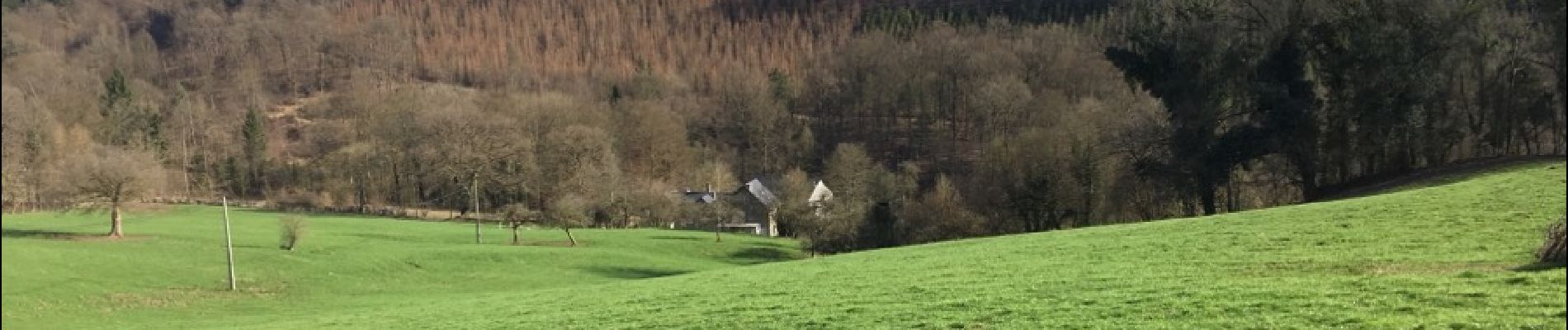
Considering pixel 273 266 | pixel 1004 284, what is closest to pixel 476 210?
pixel 273 266

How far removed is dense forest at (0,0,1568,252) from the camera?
47.0 meters

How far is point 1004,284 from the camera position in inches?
835

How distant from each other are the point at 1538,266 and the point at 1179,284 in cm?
545

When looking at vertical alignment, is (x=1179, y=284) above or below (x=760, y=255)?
above

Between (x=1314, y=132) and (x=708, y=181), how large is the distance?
3216 inches

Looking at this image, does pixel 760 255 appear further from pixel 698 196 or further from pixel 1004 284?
pixel 1004 284

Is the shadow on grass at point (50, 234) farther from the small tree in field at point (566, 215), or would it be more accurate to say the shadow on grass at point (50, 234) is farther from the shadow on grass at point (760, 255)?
the shadow on grass at point (760, 255)

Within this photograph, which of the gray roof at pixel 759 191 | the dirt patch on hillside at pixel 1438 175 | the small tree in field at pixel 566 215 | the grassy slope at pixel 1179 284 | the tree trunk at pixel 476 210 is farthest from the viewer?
the gray roof at pixel 759 191

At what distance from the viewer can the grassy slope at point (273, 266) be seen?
123ft

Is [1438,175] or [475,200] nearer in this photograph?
[1438,175]

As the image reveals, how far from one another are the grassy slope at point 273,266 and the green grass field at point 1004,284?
22cm

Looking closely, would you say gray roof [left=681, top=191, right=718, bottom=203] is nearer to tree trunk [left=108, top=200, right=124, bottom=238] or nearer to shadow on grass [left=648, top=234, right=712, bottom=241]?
shadow on grass [left=648, top=234, right=712, bottom=241]

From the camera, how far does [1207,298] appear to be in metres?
15.9

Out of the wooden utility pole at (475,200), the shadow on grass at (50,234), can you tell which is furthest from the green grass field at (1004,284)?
the wooden utility pole at (475,200)
